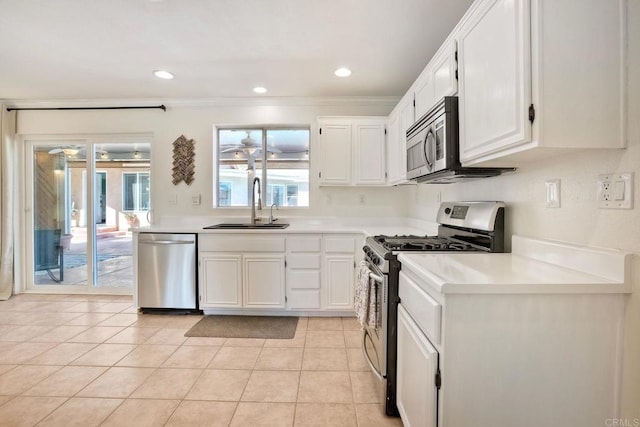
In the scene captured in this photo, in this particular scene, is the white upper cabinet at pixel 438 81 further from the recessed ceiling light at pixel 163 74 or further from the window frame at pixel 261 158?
the recessed ceiling light at pixel 163 74

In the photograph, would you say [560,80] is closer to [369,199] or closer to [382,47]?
[382,47]

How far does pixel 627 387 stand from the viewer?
104 cm

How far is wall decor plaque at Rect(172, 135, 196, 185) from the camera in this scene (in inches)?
145

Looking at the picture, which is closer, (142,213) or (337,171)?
(337,171)

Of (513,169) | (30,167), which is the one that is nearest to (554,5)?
(513,169)

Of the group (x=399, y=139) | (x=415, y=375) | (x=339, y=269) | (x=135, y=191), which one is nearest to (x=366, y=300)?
(x=415, y=375)

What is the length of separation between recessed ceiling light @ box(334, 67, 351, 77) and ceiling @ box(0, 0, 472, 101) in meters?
0.05

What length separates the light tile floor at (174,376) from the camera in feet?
5.56

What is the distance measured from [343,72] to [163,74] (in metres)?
1.66

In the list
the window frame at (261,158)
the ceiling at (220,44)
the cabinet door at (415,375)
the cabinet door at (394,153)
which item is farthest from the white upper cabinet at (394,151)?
the cabinet door at (415,375)

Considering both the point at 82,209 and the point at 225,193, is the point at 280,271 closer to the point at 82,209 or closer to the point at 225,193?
the point at 225,193

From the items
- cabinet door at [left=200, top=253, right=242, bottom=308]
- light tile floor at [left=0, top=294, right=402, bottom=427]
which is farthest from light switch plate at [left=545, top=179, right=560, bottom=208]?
cabinet door at [left=200, top=253, right=242, bottom=308]

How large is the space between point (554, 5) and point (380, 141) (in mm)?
2247

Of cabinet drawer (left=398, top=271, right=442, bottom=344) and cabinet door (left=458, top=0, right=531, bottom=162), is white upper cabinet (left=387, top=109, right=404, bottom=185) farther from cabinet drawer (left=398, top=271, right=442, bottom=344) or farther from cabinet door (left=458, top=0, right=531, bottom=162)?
cabinet drawer (left=398, top=271, right=442, bottom=344)
